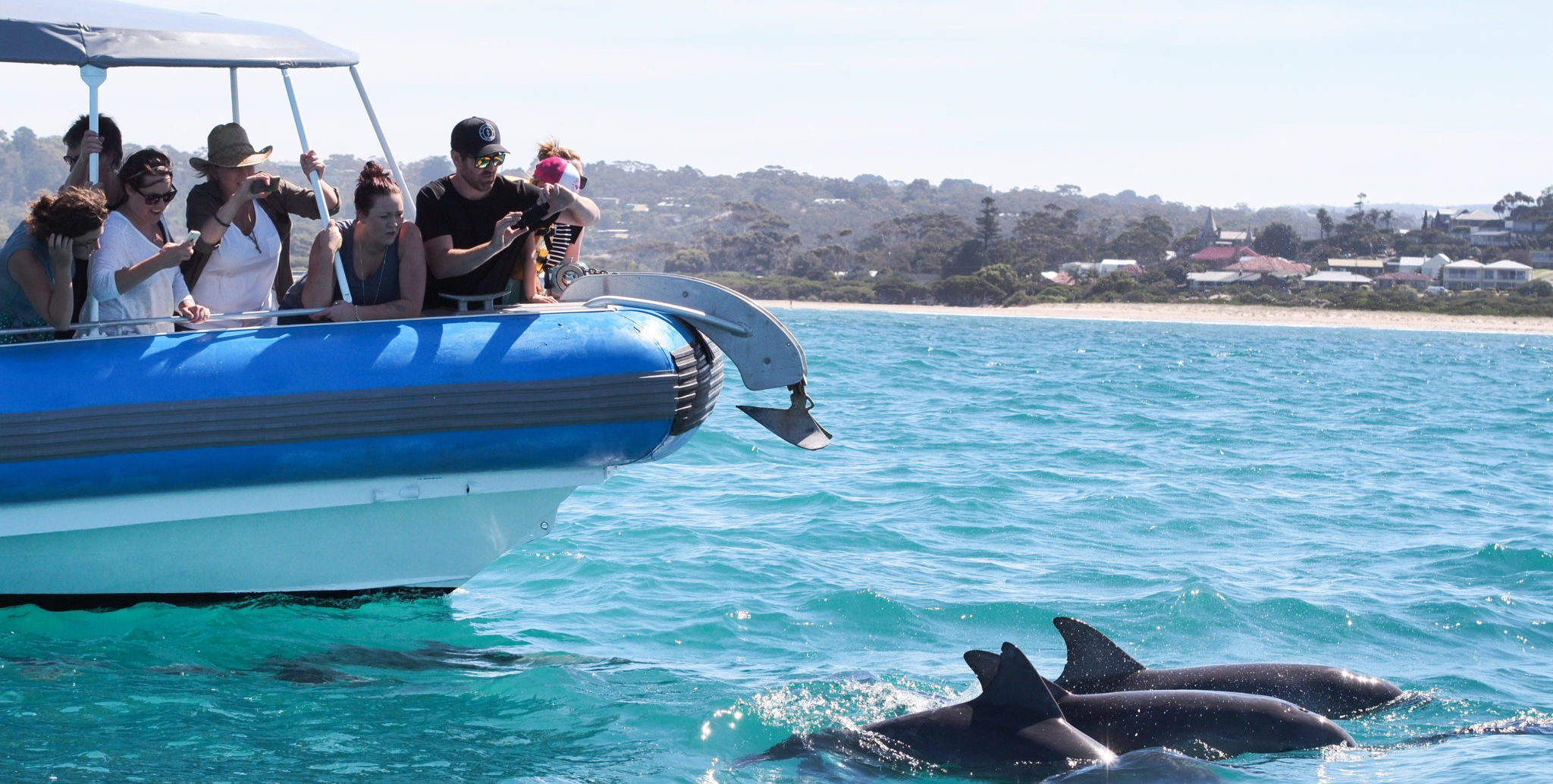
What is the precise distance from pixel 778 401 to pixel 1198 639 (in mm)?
16177

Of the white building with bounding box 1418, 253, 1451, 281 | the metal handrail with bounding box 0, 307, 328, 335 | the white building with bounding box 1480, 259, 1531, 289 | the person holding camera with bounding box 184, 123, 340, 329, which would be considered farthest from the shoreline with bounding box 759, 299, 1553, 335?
the metal handrail with bounding box 0, 307, 328, 335

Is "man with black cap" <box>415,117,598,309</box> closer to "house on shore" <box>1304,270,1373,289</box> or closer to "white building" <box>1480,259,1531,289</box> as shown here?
"house on shore" <box>1304,270,1373,289</box>

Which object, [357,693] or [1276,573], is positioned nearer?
[357,693]

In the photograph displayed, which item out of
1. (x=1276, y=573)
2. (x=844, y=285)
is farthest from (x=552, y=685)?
(x=844, y=285)

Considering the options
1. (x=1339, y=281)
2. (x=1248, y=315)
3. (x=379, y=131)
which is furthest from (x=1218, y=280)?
(x=379, y=131)

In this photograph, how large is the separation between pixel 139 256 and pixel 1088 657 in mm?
4484

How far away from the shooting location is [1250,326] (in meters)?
70.0

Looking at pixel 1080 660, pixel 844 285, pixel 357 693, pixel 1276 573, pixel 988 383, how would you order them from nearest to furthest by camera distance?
pixel 1080 660
pixel 357 693
pixel 1276 573
pixel 988 383
pixel 844 285

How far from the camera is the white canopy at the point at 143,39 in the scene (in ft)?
19.6

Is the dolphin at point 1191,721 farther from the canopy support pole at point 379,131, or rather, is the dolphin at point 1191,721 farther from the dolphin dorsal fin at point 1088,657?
the canopy support pole at point 379,131

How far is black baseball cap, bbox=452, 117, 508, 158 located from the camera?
6328mm

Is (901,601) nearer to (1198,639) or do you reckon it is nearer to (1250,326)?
(1198,639)

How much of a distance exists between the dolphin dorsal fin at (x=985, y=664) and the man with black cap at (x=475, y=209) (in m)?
2.75

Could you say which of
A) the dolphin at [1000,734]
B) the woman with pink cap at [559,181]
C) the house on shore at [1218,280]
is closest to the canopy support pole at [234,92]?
the woman with pink cap at [559,181]
